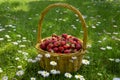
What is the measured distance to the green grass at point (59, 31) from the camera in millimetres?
4539

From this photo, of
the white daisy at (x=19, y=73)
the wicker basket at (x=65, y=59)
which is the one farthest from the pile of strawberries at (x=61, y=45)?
the white daisy at (x=19, y=73)

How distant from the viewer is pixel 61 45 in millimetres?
4352

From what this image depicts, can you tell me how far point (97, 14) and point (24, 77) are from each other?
445 cm

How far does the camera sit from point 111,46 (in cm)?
560

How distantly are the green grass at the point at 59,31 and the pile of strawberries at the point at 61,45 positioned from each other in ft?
1.23

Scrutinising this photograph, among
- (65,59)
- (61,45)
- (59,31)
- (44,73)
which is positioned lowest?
(59,31)

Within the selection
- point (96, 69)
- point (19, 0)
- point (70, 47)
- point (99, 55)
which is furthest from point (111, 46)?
point (19, 0)

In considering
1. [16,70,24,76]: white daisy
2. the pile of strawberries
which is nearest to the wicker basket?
the pile of strawberries

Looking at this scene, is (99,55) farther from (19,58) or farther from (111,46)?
(19,58)

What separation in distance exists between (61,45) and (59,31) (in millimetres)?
2214

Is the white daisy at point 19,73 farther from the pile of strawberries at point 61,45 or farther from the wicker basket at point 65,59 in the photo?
the pile of strawberries at point 61,45

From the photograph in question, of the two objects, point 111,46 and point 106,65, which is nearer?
point 106,65

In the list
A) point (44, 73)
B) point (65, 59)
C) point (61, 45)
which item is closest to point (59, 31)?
point (61, 45)

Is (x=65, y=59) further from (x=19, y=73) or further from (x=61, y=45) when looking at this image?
(x=19, y=73)
